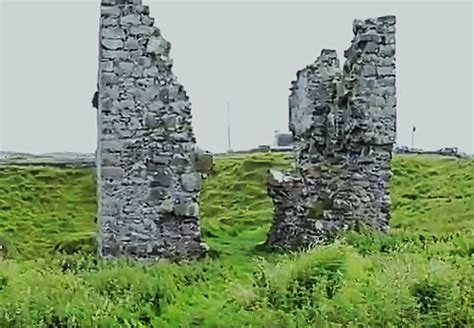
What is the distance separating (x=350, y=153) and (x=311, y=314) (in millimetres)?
9403

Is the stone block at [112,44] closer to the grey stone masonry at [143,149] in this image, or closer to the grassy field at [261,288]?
the grey stone masonry at [143,149]

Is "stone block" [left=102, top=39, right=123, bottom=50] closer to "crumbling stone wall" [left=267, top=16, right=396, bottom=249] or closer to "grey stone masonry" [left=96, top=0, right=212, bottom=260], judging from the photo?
"grey stone masonry" [left=96, top=0, right=212, bottom=260]

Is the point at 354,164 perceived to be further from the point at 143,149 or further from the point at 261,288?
the point at 261,288

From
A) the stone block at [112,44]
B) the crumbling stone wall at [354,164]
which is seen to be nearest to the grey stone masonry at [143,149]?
the stone block at [112,44]

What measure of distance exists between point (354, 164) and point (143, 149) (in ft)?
13.7

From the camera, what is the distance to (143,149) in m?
17.8

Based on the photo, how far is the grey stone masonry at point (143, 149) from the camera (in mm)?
17719

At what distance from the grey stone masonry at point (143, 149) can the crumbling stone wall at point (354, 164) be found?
2.69 metres

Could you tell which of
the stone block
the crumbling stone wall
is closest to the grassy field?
the crumbling stone wall

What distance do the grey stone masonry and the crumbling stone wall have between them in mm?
2686

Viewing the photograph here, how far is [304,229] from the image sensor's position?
1991cm

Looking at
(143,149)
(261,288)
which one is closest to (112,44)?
(143,149)

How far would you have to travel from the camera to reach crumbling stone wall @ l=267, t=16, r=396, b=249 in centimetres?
1964

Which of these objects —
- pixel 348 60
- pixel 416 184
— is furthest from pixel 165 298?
pixel 416 184
